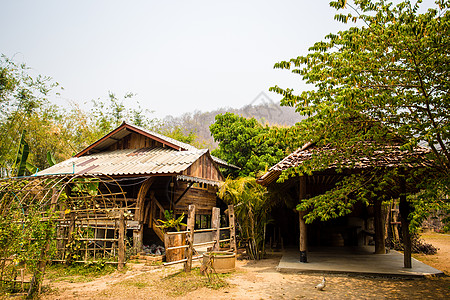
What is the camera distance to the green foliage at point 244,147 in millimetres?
18844

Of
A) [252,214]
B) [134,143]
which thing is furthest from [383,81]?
[134,143]

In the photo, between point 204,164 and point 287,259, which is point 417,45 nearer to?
point 287,259

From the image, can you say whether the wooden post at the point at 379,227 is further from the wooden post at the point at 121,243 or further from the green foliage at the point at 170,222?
the wooden post at the point at 121,243

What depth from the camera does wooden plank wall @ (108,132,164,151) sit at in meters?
15.8

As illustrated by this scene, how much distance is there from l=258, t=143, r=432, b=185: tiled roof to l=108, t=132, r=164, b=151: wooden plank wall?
26.5 ft

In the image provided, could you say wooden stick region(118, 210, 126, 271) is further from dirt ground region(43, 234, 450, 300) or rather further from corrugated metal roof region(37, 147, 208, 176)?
corrugated metal roof region(37, 147, 208, 176)

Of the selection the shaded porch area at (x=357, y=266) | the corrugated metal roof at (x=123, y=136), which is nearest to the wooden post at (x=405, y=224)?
the shaded porch area at (x=357, y=266)

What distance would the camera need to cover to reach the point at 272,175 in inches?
357

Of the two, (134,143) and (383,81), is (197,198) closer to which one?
(134,143)

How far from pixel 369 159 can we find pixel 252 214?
476cm

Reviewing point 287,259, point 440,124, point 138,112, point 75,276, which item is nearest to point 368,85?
point 440,124

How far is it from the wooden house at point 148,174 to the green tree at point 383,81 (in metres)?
6.30

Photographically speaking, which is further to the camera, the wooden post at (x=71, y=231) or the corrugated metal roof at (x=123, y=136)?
the corrugated metal roof at (x=123, y=136)

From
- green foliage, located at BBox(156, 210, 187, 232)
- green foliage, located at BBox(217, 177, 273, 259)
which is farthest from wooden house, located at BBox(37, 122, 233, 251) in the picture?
green foliage, located at BBox(217, 177, 273, 259)
